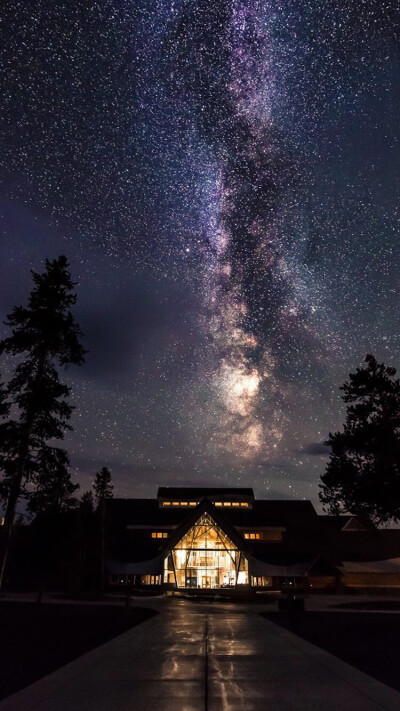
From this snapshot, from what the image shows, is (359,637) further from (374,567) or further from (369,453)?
(374,567)

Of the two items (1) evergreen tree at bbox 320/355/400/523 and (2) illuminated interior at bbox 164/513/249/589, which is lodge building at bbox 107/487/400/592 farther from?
(1) evergreen tree at bbox 320/355/400/523

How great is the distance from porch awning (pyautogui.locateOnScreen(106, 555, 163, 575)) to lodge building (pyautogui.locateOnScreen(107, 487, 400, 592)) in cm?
9

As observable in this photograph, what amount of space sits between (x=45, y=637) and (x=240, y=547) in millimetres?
39231

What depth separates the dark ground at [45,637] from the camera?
10.0 m

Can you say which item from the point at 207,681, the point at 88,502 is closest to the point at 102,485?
the point at 88,502

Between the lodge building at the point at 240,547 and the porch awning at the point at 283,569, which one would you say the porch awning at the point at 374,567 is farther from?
the porch awning at the point at 283,569

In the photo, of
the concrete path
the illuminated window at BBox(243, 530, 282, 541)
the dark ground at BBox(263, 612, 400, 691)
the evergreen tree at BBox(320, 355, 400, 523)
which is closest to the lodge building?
the illuminated window at BBox(243, 530, 282, 541)

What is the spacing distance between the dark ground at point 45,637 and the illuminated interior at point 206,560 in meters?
28.4

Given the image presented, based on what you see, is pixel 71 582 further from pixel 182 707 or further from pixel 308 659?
pixel 182 707

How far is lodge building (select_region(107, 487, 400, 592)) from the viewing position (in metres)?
49.8

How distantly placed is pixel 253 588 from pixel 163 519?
12.7 metres

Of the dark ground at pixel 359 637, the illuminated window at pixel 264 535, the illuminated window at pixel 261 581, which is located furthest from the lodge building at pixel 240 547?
the dark ground at pixel 359 637

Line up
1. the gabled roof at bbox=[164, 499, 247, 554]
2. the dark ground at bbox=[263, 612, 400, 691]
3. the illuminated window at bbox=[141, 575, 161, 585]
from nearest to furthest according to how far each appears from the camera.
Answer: the dark ground at bbox=[263, 612, 400, 691]
the illuminated window at bbox=[141, 575, 161, 585]
the gabled roof at bbox=[164, 499, 247, 554]

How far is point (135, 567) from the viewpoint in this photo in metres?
49.6
